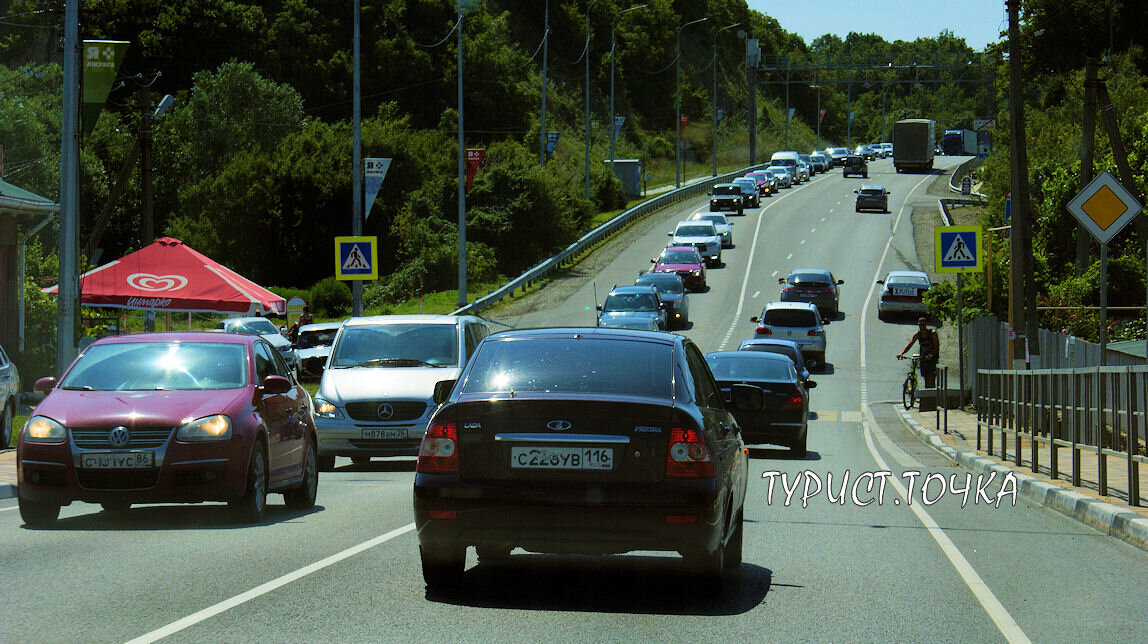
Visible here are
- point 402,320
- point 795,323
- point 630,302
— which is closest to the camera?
point 402,320

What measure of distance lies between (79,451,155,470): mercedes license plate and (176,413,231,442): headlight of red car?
285 millimetres

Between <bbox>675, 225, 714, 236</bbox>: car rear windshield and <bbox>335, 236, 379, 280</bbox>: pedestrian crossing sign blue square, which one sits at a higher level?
<bbox>675, 225, 714, 236</bbox>: car rear windshield

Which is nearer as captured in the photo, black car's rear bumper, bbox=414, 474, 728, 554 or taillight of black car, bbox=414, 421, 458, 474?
black car's rear bumper, bbox=414, 474, 728, 554

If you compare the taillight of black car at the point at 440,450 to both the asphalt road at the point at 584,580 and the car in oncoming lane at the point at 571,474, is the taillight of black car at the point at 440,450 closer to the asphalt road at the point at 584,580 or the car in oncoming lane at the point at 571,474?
the car in oncoming lane at the point at 571,474

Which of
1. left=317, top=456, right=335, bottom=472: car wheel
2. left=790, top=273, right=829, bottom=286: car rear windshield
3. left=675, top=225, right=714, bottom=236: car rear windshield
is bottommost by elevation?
left=317, top=456, right=335, bottom=472: car wheel

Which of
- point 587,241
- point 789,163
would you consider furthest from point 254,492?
point 789,163

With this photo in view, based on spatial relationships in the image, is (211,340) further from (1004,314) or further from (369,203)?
(1004,314)

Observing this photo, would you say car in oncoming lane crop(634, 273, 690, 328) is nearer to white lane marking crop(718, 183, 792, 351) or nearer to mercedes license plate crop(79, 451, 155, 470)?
white lane marking crop(718, 183, 792, 351)

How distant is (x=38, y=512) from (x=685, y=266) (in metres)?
46.6

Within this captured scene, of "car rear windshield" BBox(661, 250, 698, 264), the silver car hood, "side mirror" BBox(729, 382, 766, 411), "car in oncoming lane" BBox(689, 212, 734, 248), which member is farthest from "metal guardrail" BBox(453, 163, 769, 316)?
"side mirror" BBox(729, 382, 766, 411)

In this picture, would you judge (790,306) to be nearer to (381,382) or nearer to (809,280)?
(809,280)

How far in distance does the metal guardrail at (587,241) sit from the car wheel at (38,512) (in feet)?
82.9

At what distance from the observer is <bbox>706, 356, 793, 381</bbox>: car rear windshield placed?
2181cm

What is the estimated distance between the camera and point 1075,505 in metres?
13.6
